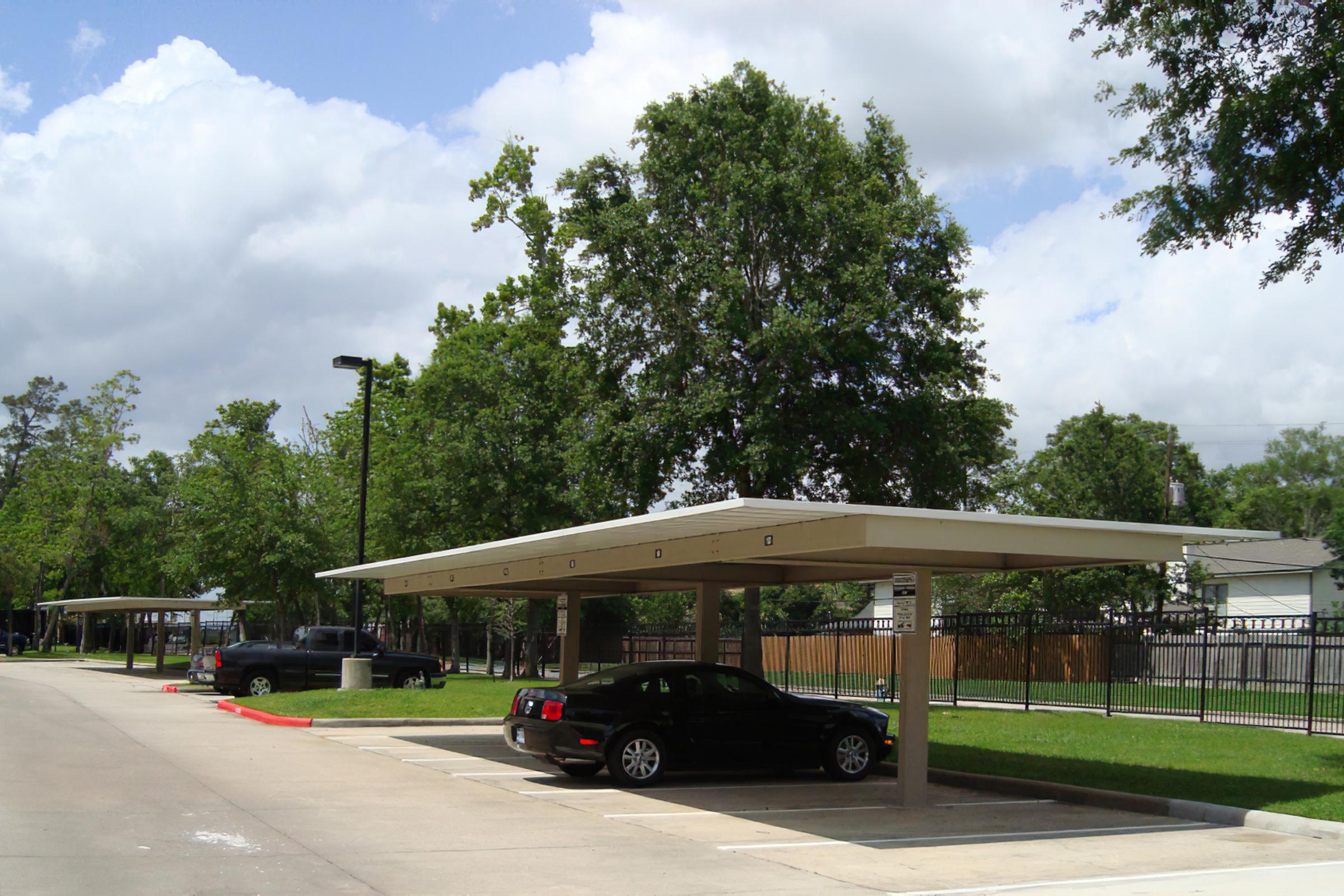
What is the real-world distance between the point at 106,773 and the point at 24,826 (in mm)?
4070

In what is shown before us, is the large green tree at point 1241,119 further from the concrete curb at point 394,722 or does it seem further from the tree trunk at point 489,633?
the tree trunk at point 489,633

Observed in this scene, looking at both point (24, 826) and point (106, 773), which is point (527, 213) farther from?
point (24, 826)

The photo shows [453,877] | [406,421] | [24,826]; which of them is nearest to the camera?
[453,877]

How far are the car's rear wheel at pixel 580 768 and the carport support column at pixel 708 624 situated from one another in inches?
142

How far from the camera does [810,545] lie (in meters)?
11.8

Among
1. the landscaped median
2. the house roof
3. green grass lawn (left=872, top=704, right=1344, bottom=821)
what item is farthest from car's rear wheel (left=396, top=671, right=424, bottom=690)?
the house roof

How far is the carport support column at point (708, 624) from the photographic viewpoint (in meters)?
18.3

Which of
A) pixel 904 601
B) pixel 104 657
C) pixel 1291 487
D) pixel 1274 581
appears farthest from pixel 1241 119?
pixel 1291 487

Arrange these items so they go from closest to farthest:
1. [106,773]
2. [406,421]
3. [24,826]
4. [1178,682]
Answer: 1. [24,826]
2. [106,773]
3. [1178,682]
4. [406,421]

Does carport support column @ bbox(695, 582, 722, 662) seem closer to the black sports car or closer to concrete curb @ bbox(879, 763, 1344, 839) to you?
the black sports car

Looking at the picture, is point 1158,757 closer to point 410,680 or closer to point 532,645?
point 410,680

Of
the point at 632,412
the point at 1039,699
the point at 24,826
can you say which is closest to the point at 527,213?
the point at 632,412

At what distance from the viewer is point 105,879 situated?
321 inches

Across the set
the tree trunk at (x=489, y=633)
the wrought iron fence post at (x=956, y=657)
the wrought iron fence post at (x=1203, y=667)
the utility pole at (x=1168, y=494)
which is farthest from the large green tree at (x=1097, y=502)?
the tree trunk at (x=489, y=633)
